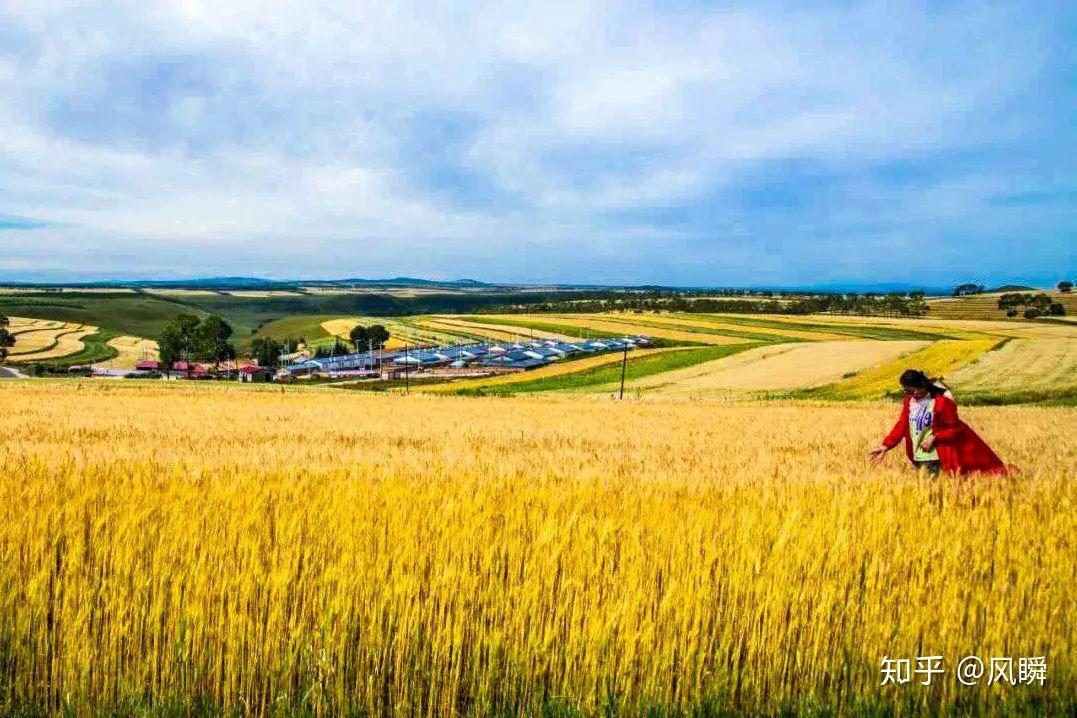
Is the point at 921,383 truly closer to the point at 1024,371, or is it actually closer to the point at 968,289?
the point at 1024,371

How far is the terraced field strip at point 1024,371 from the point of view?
3634 centimetres

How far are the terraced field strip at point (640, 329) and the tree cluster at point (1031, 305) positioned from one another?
42.6 m

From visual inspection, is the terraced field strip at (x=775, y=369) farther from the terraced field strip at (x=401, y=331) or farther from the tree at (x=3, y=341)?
the tree at (x=3, y=341)

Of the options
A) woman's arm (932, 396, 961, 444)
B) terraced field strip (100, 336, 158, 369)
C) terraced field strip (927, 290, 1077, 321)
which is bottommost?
terraced field strip (100, 336, 158, 369)

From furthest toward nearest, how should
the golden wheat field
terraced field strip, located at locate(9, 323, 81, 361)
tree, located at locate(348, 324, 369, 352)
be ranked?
tree, located at locate(348, 324, 369, 352) < terraced field strip, located at locate(9, 323, 81, 361) < the golden wheat field

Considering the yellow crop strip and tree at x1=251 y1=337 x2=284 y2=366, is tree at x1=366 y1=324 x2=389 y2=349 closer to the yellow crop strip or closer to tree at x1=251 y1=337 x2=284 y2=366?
tree at x1=251 y1=337 x2=284 y2=366

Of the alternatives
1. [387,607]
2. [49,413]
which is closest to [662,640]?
[387,607]

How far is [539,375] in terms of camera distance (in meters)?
62.2

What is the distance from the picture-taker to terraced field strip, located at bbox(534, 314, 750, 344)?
85.8 m

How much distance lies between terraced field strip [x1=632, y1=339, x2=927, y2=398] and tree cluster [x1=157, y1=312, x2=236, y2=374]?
263 ft

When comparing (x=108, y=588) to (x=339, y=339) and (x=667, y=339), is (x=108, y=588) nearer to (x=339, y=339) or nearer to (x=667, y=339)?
(x=667, y=339)

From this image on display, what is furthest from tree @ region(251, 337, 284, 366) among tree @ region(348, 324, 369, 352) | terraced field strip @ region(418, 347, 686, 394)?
terraced field strip @ region(418, 347, 686, 394)

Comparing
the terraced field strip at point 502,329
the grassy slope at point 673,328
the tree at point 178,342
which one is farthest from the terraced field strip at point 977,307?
the tree at point 178,342

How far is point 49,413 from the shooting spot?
673 inches
